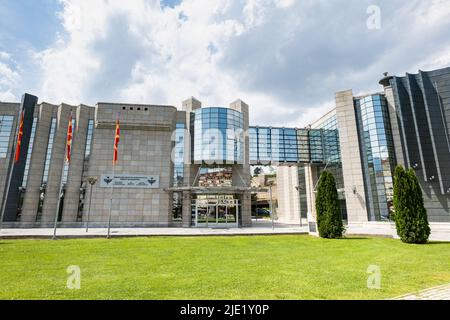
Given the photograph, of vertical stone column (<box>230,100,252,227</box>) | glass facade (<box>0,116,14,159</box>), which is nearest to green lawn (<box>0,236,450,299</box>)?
vertical stone column (<box>230,100,252,227</box>)

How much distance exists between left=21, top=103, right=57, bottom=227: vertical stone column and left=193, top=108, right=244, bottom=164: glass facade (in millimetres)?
20278

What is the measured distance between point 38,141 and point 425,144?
48867 millimetres

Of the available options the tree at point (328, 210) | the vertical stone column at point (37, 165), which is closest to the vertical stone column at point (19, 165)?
the vertical stone column at point (37, 165)

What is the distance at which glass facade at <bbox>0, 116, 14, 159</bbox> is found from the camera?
3225 cm

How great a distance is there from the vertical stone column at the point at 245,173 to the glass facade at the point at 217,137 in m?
1.10

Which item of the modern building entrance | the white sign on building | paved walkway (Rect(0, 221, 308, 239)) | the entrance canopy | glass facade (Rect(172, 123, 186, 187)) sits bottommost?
paved walkway (Rect(0, 221, 308, 239))

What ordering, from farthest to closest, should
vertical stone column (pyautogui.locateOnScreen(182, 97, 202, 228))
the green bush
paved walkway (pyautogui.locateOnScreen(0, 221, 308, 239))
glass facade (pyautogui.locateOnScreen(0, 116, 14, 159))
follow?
vertical stone column (pyautogui.locateOnScreen(182, 97, 202, 228))
glass facade (pyautogui.locateOnScreen(0, 116, 14, 159))
paved walkway (pyautogui.locateOnScreen(0, 221, 308, 239))
the green bush

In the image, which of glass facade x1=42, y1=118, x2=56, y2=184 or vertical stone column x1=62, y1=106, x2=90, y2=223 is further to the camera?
glass facade x1=42, y1=118, x2=56, y2=184

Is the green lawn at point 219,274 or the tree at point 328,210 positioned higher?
the tree at point 328,210

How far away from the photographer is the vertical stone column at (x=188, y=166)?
32.7 metres

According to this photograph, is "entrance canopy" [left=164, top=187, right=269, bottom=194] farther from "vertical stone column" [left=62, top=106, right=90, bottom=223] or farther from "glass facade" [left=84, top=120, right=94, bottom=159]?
"glass facade" [left=84, top=120, right=94, bottom=159]

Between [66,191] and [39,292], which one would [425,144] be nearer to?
[39,292]

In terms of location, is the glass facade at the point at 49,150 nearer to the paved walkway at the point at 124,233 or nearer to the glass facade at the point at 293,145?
the paved walkway at the point at 124,233

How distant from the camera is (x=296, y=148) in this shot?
127 ft
